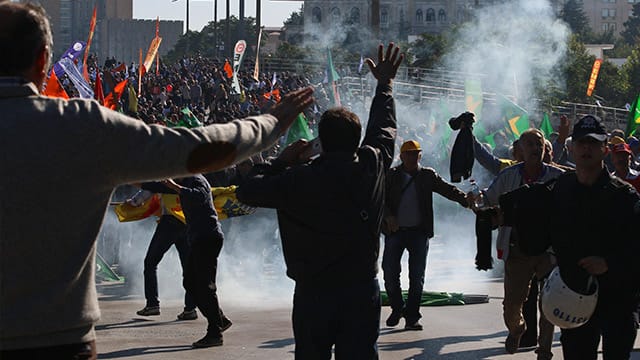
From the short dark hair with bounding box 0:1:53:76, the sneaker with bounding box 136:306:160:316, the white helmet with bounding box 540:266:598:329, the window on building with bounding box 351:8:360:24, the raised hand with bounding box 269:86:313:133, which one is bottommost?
the sneaker with bounding box 136:306:160:316

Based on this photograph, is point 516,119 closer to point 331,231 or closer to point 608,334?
point 608,334

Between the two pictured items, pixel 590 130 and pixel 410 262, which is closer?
pixel 590 130

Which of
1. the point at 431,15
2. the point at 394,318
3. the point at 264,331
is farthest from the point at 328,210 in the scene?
the point at 431,15

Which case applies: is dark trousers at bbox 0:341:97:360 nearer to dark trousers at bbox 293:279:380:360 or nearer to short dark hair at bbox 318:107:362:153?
dark trousers at bbox 293:279:380:360

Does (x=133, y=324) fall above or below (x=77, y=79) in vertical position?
below

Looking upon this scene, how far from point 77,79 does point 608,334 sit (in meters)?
14.6

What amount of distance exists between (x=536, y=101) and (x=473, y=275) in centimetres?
3119

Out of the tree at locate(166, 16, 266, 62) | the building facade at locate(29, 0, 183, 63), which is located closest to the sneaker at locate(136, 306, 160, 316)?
the tree at locate(166, 16, 266, 62)

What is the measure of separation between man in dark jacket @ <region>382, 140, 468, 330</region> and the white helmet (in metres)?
4.68

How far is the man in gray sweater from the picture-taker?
3252 millimetres

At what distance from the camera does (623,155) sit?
9.43 m

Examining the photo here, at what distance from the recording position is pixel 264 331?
1057cm

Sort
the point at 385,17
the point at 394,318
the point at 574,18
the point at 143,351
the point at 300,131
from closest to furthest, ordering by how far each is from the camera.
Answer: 1. the point at 143,351
2. the point at 394,318
3. the point at 300,131
4. the point at 574,18
5. the point at 385,17

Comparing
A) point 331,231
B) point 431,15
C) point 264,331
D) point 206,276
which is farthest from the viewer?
point 431,15
